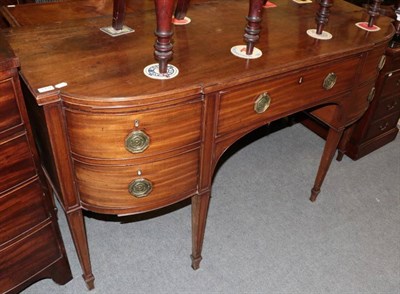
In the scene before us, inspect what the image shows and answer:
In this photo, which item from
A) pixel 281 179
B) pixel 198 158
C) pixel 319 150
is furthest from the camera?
pixel 319 150

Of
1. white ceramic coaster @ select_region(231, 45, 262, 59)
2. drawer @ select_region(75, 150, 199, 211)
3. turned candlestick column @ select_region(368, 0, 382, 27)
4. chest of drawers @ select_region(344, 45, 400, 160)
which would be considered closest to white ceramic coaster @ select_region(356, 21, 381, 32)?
turned candlestick column @ select_region(368, 0, 382, 27)

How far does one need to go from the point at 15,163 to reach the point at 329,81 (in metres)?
1.17

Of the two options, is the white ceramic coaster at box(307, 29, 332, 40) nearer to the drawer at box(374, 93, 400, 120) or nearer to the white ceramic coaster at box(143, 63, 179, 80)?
the white ceramic coaster at box(143, 63, 179, 80)

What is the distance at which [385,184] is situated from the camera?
90.2 inches

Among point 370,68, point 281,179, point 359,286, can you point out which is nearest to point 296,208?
point 281,179

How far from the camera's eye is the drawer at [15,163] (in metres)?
1.08

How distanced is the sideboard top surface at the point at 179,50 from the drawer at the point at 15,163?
7.6 inches

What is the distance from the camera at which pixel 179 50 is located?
130 cm

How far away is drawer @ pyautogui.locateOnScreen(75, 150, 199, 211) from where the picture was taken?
3.88 ft

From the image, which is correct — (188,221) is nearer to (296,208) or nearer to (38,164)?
(296,208)

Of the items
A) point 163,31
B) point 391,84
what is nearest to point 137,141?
point 163,31

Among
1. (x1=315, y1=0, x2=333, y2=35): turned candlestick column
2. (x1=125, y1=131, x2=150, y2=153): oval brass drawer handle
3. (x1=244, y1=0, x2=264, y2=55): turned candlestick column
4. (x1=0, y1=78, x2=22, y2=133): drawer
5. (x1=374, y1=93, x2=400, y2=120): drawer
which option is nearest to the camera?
(x1=0, y1=78, x2=22, y2=133): drawer

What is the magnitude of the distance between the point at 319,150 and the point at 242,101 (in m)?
1.45

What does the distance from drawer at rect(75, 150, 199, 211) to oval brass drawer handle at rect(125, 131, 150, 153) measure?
76 millimetres
